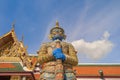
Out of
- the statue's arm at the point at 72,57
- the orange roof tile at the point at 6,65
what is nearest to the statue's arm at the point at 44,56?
the statue's arm at the point at 72,57

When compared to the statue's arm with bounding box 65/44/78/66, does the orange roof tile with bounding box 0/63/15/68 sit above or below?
above

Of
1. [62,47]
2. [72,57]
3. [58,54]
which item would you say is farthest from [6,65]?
[58,54]

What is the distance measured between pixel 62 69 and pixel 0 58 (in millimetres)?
7586

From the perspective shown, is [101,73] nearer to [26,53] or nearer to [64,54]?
[26,53]

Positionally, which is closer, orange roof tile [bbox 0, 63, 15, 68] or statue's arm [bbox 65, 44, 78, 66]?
statue's arm [bbox 65, 44, 78, 66]

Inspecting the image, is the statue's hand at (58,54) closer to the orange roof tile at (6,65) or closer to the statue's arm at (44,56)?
the statue's arm at (44,56)

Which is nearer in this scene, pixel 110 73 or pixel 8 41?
pixel 8 41

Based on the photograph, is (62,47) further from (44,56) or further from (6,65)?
(6,65)

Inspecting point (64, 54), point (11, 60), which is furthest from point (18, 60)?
point (64, 54)

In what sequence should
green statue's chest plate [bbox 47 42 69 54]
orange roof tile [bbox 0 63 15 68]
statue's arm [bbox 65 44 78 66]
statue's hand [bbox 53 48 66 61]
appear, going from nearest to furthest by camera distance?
statue's hand [bbox 53 48 66 61] < statue's arm [bbox 65 44 78 66] < green statue's chest plate [bbox 47 42 69 54] < orange roof tile [bbox 0 63 15 68]

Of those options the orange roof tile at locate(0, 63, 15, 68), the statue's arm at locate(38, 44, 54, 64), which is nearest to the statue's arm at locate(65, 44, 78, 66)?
the statue's arm at locate(38, 44, 54, 64)

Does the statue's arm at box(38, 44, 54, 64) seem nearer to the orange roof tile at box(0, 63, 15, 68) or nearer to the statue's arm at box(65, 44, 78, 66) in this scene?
the statue's arm at box(65, 44, 78, 66)

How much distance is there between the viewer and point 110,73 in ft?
48.6

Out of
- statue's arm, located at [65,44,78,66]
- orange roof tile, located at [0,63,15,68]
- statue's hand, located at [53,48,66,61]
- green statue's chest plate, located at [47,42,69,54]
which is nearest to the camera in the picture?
statue's hand, located at [53,48,66,61]
